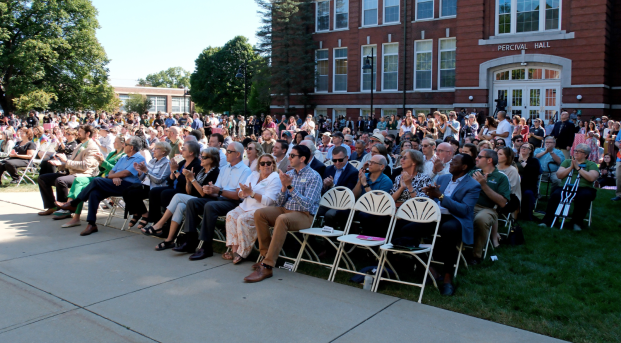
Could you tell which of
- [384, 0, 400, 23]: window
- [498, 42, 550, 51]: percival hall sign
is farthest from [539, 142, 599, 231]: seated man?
[384, 0, 400, 23]: window

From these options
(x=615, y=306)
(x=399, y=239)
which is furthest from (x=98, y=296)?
(x=615, y=306)

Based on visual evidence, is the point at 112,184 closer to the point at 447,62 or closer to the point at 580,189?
the point at 580,189

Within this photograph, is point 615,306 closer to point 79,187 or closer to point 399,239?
point 399,239

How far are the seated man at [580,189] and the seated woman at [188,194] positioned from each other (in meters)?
5.22

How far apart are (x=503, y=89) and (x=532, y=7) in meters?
3.91

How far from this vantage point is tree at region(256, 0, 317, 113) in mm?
30906

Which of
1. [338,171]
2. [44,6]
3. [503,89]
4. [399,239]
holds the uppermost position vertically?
[44,6]

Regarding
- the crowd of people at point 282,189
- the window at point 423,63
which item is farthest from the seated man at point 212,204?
the window at point 423,63

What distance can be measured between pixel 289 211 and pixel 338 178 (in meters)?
1.41

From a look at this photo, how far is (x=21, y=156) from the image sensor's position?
1185 cm

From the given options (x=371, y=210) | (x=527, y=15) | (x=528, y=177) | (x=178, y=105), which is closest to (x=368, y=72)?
(x=527, y=15)

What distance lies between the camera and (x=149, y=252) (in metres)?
6.52

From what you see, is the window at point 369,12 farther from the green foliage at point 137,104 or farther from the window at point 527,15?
the green foliage at point 137,104

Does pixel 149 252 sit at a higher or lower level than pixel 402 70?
lower
